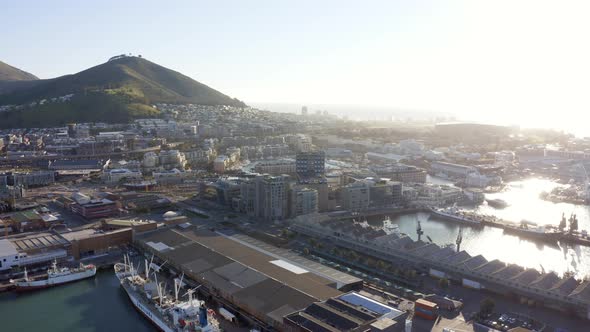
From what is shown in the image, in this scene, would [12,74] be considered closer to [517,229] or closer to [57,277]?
[57,277]

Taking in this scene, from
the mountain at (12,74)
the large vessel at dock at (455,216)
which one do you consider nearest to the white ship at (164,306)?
the large vessel at dock at (455,216)

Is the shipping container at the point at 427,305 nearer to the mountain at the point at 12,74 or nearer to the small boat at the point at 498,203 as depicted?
the small boat at the point at 498,203

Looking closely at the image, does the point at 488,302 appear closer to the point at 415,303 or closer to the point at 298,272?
the point at 415,303

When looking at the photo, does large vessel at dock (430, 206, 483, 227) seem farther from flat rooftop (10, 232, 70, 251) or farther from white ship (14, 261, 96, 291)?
flat rooftop (10, 232, 70, 251)

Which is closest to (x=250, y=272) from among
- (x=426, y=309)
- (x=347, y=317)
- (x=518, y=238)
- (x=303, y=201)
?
(x=347, y=317)

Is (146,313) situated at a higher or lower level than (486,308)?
lower

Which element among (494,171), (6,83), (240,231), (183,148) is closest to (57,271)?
(240,231)

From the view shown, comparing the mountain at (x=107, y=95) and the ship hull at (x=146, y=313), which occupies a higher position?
the mountain at (x=107, y=95)
